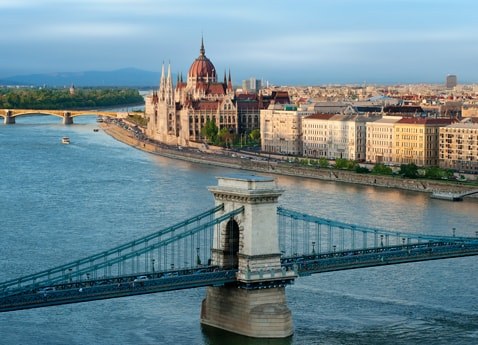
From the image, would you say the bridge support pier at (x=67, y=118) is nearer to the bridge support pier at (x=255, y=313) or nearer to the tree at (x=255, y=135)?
the tree at (x=255, y=135)

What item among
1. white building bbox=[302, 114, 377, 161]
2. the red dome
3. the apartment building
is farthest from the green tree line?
the apartment building

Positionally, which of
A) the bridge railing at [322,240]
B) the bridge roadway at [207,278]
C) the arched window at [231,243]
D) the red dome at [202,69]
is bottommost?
the bridge railing at [322,240]

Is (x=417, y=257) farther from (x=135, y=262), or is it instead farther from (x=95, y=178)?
(x=95, y=178)

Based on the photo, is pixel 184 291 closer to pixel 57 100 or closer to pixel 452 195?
pixel 452 195

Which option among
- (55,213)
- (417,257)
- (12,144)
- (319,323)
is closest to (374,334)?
(319,323)

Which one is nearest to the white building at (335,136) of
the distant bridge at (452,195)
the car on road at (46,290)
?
the distant bridge at (452,195)

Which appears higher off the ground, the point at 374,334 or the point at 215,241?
the point at 215,241

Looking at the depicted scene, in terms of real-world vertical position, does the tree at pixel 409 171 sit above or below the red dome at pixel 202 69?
below

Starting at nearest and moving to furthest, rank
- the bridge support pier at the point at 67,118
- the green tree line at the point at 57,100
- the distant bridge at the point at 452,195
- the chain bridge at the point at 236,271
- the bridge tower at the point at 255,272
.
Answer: the chain bridge at the point at 236,271 → the bridge tower at the point at 255,272 → the distant bridge at the point at 452,195 → the bridge support pier at the point at 67,118 → the green tree line at the point at 57,100
